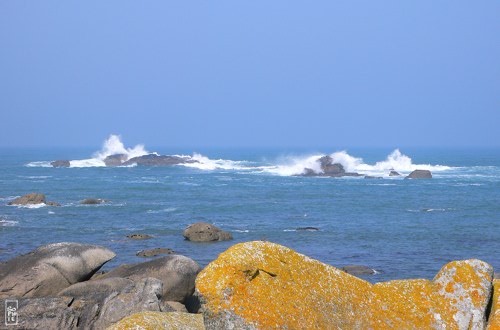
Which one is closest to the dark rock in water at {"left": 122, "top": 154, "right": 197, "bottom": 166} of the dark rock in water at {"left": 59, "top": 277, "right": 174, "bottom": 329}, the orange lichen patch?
the dark rock in water at {"left": 59, "top": 277, "right": 174, "bottom": 329}

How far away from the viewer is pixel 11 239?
43.3 meters

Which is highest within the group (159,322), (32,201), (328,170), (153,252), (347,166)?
(159,322)

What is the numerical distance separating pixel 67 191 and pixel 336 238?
47864 millimetres

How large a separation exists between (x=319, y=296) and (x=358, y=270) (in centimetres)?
2648

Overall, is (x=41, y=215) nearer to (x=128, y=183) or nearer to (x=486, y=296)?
(x=128, y=183)

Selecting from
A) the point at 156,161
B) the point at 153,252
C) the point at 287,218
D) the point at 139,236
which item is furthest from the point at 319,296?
→ the point at 156,161

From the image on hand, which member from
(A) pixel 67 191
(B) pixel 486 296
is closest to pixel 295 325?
(B) pixel 486 296

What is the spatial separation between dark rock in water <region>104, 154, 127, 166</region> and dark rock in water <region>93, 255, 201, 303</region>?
14014 centimetres

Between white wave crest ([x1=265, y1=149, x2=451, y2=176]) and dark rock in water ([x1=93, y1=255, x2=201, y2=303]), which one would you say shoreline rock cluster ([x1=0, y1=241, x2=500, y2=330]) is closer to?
dark rock in water ([x1=93, y1=255, x2=201, y2=303])

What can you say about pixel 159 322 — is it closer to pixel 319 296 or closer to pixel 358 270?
pixel 319 296

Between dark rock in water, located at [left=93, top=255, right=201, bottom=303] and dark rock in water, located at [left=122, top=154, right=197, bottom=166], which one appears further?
dark rock in water, located at [left=122, top=154, right=197, bottom=166]

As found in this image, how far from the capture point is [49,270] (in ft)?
65.6

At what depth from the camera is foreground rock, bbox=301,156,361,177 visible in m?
119

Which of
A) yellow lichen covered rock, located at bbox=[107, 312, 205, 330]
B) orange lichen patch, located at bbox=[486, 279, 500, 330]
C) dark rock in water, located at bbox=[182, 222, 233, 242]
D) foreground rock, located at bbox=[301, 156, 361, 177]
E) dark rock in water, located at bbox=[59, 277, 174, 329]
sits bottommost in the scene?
dark rock in water, located at bbox=[182, 222, 233, 242]
